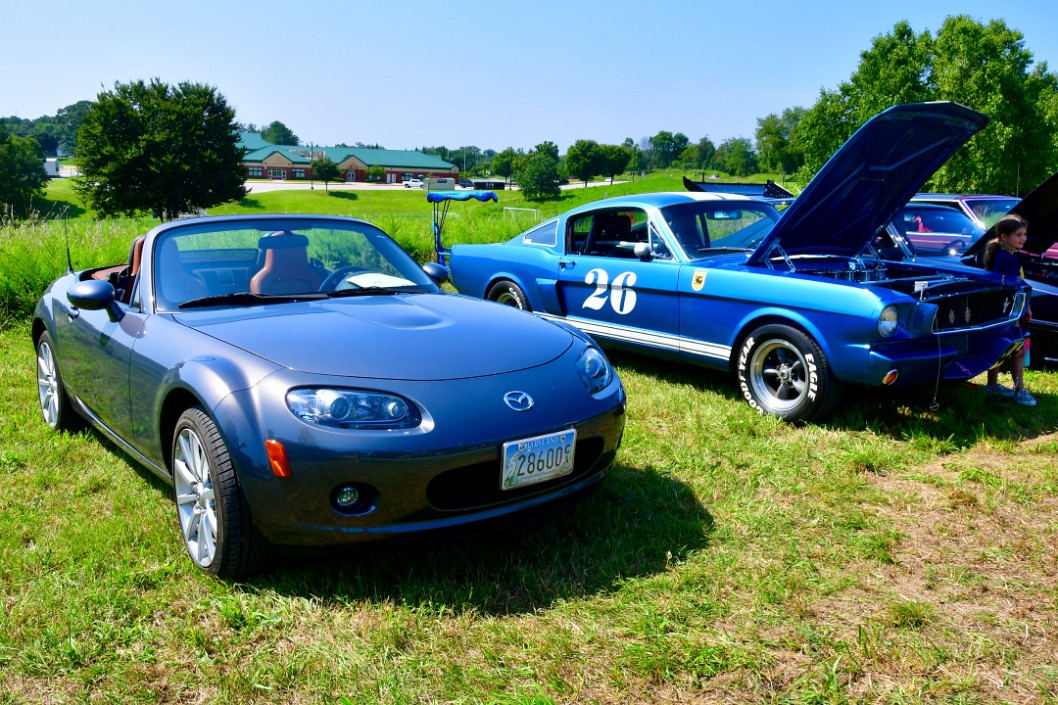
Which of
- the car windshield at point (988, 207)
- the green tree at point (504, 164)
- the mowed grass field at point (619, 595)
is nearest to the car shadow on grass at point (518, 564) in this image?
the mowed grass field at point (619, 595)

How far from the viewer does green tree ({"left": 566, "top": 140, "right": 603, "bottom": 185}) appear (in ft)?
408

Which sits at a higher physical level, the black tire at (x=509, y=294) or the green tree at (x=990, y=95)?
the green tree at (x=990, y=95)

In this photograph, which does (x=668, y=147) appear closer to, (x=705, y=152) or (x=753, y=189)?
(x=705, y=152)

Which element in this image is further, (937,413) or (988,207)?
(988,207)

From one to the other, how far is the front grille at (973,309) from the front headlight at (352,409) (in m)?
3.59

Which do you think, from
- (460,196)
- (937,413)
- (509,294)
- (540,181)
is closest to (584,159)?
(540,181)

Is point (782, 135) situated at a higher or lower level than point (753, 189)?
higher

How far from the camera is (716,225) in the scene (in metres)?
6.29

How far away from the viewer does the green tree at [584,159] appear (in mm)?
124375

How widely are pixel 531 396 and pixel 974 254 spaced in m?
4.84

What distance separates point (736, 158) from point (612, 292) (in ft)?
409

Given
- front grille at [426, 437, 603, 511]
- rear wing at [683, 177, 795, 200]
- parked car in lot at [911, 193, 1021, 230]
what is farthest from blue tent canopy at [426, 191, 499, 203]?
front grille at [426, 437, 603, 511]

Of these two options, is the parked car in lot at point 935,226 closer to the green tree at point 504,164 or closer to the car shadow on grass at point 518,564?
the car shadow on grass at point 518,564

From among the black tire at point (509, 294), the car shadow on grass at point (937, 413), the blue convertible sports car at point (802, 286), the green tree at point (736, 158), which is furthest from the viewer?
the green tree at point (736, 158)
